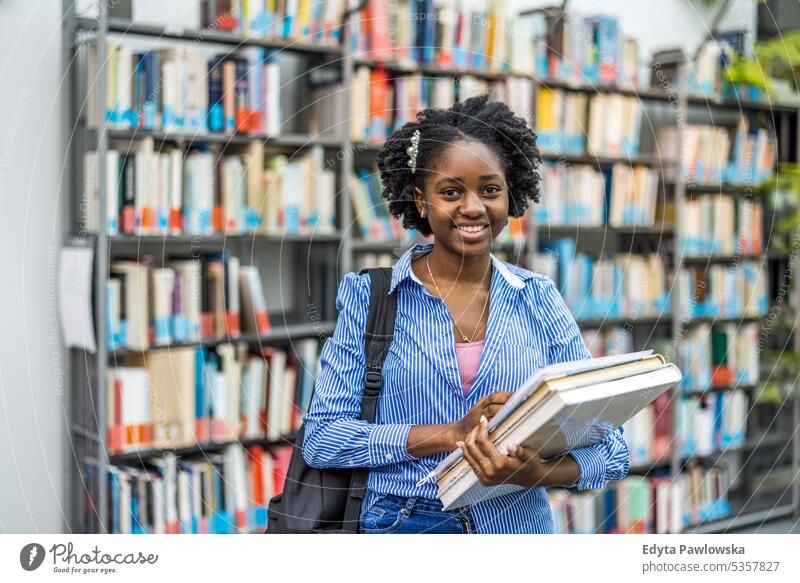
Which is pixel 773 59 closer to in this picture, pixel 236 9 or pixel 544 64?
pixel 544 64

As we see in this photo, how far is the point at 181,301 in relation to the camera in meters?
2.88

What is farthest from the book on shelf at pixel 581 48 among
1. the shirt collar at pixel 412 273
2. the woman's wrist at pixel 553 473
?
the woman's wrist at pixel 553 473

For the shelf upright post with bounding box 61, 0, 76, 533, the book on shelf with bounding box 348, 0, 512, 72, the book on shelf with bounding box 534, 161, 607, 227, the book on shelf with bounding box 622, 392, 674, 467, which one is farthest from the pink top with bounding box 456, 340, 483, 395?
the book on shelf with bounding box 622, 392, 674, 467

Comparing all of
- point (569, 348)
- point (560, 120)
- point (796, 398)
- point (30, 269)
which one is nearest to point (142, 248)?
point (30, 269)

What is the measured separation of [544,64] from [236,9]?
113 cm

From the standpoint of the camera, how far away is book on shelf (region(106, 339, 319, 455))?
2.81m

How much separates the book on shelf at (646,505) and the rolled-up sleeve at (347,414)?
2271 millimetres

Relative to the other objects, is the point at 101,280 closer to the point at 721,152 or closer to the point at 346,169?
the point at 346,169

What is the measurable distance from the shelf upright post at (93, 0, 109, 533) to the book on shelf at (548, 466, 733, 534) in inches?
64.0

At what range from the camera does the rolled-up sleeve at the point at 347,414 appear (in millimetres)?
1473

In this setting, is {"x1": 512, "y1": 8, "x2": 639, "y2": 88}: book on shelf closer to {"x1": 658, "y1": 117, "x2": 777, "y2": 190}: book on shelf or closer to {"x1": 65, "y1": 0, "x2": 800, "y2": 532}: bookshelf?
{"x1": 65, "y1": 0, "x2": 800, "y2": 532}: bookshelf

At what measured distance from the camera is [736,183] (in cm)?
398
